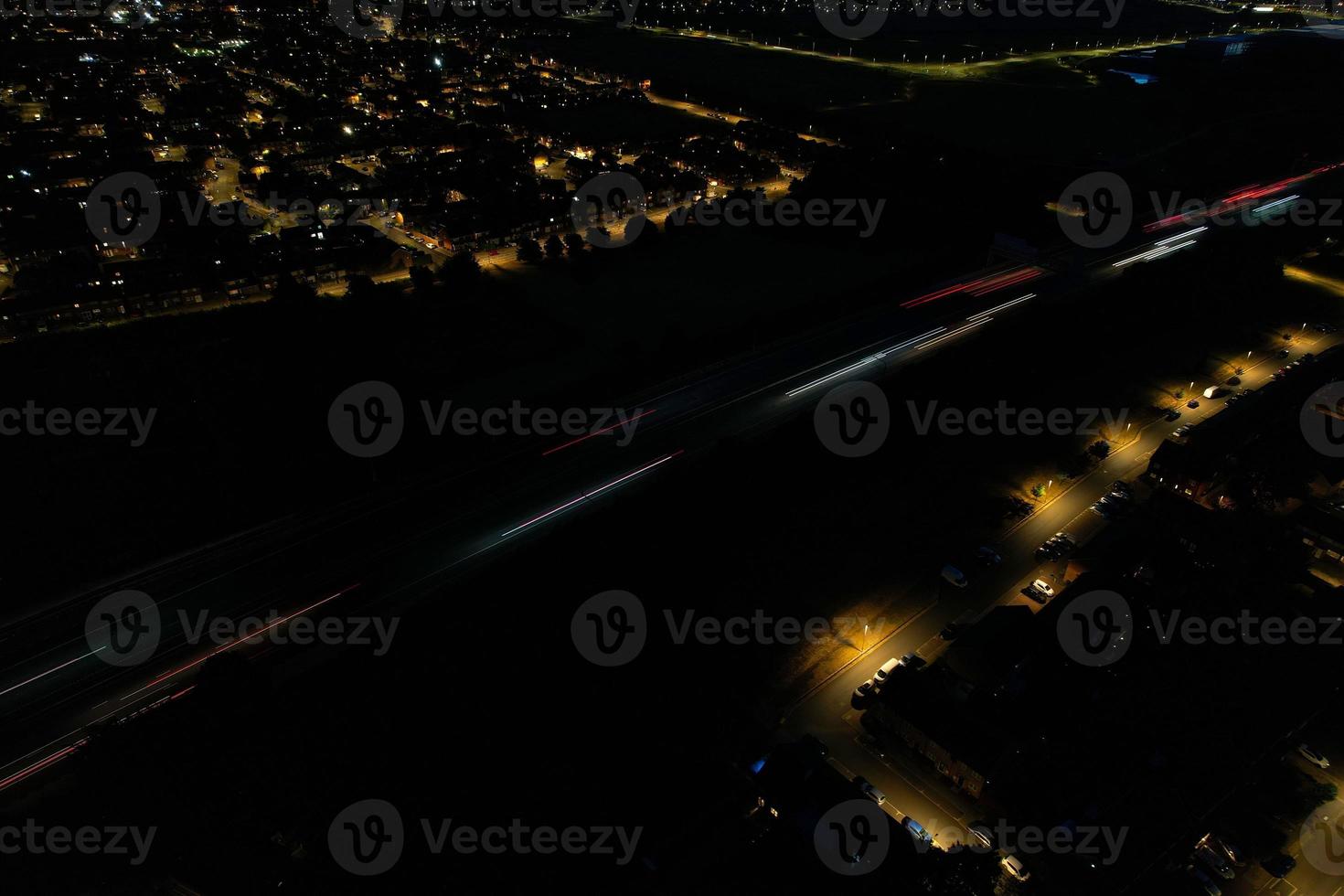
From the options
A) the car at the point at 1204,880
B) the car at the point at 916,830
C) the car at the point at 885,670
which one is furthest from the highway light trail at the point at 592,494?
the car at the point at 1204,880

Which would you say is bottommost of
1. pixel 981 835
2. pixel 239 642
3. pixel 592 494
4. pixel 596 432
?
pixel 981 835

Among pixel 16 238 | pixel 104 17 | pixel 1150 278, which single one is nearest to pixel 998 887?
pixel 1150 278

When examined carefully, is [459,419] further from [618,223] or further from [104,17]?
[104,17]

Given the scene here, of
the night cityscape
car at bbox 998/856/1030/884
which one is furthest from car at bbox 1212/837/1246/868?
car at bbox 998/856/1030/884

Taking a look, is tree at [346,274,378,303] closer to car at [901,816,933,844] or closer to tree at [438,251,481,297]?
tree at [438,251,481,297]

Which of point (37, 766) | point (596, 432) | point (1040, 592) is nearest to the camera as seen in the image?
point (37, 766)

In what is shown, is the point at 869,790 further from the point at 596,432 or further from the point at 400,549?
the point at 596,432

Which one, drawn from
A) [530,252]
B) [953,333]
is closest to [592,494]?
[953,333]

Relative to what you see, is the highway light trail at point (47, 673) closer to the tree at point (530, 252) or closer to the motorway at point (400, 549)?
the motorway at point (400, 549)

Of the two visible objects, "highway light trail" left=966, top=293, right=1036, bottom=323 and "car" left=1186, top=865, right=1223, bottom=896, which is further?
"highway light trail" left=966, top=293, right=1036, bottom=323
